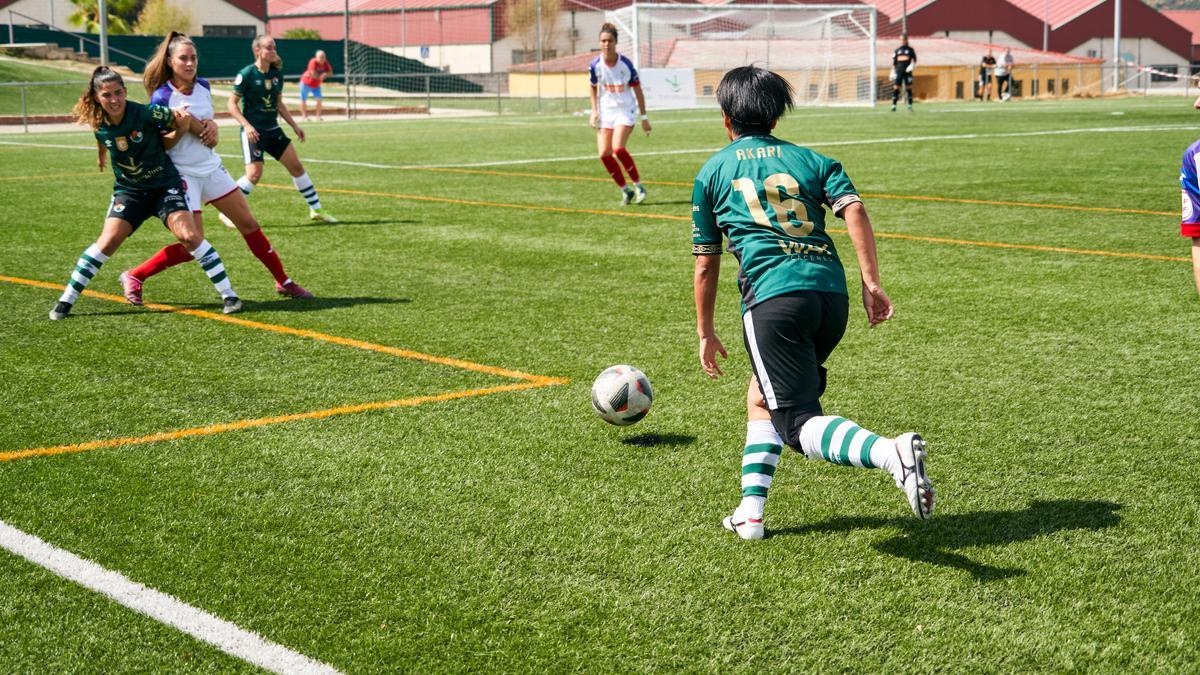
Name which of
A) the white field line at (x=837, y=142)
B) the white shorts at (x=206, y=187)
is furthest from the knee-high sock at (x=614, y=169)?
the white shorts at (x=206, y=187)

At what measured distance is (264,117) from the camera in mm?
14188

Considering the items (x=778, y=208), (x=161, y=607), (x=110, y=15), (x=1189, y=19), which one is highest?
(x=1189, y=19)

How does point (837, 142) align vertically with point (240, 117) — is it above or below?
below

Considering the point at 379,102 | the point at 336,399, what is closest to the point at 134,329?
the point at 336,399

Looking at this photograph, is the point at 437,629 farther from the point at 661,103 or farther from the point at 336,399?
the point at 661,103

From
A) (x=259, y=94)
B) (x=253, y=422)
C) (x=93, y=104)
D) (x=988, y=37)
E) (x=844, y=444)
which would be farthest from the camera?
(x=988, y=37)

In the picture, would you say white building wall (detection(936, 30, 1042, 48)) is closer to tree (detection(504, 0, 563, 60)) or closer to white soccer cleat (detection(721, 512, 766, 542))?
tree (detection(504, 0, 563, 60))

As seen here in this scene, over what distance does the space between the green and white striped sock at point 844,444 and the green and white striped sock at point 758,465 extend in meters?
0.26

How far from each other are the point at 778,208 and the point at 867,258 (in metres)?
0.34

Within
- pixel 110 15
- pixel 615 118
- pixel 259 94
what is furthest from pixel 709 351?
pixel 110 15

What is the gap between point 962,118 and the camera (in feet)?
113

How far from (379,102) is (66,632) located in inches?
2027

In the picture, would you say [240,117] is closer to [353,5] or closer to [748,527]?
[748,527]

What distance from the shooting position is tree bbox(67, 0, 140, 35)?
62562 millimetres
